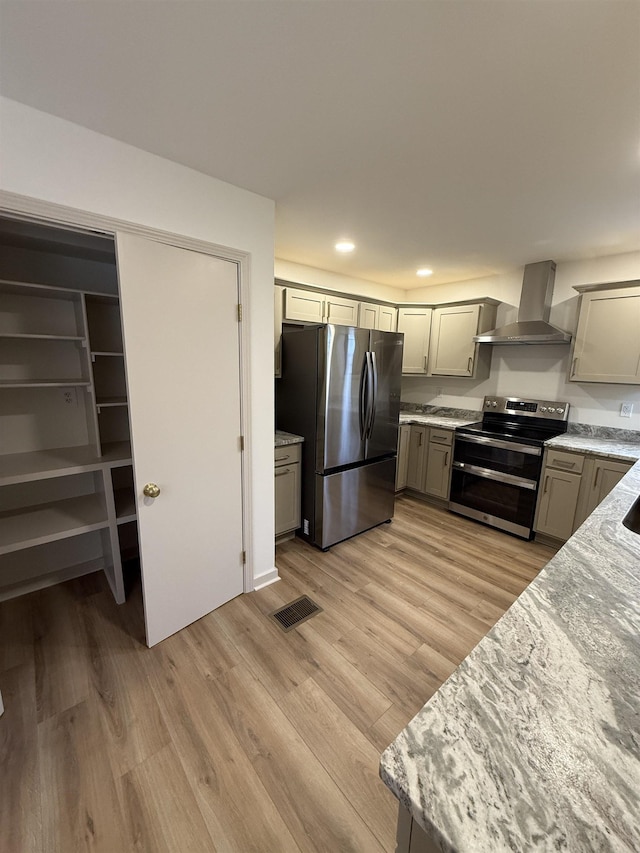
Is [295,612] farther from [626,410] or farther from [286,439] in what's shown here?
[626,410]

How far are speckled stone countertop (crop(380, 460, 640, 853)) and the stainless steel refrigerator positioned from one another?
1928 mm

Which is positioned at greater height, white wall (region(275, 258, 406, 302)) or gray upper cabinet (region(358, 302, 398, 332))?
white wall (region(275, 258, 406, 302))

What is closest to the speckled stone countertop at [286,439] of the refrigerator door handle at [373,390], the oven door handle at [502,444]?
the refrigerator door handle at [373,390]

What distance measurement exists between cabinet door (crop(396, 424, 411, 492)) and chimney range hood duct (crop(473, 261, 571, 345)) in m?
1.30

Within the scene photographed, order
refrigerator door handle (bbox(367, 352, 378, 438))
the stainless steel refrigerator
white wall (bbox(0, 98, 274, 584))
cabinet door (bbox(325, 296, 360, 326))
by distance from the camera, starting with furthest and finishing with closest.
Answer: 1. cabinet door (bbox(325, 296, 360, 326))
2. refrigerator door handle (bbox(367, 352, 378, 438))
3. the stainless steel refrigerator
4. white wall (bbox(0, 98, 274, 584))

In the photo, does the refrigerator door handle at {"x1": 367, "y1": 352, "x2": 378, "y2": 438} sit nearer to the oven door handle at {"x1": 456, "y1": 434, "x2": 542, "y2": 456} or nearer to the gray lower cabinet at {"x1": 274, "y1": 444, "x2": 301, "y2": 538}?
the gray lower cabinet at {"x1": 274, "y1": 444, "x2": 301, "y2": 538}

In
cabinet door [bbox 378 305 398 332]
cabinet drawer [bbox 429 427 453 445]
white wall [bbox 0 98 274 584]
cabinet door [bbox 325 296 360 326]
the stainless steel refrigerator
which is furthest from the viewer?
cabinet door [bbox 378 305 398 332]

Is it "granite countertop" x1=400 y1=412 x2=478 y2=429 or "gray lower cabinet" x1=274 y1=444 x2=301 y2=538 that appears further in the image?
"granite countertop" x1=400 y1=412 x2=478 y2=429

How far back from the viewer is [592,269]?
3053 mm

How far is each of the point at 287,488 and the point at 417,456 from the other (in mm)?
1744

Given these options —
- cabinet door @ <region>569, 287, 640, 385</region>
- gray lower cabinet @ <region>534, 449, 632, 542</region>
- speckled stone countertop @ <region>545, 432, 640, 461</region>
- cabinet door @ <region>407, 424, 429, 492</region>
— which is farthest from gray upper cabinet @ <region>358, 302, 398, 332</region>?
gray lower cabinet @ <region>534, 449, 632, 542</region>

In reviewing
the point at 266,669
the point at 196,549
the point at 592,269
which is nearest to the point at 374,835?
the point at 266,669

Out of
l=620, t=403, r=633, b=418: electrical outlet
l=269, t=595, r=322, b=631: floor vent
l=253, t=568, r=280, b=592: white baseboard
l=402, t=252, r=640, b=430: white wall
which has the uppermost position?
l=402, t=252, r=640, b=430: white wall

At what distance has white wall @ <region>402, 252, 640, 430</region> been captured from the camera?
297 centimetres
